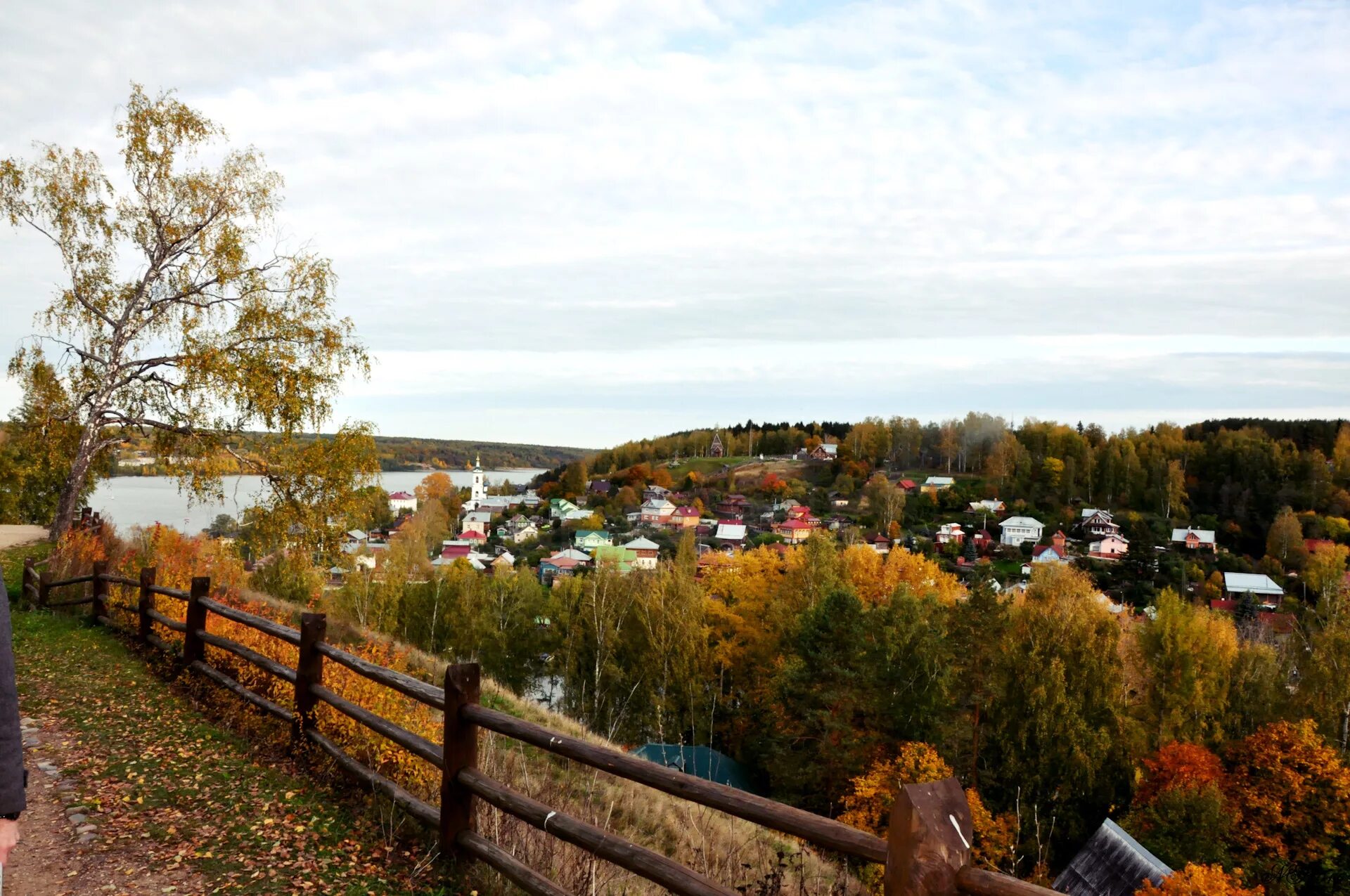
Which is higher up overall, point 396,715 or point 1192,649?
point 396,715

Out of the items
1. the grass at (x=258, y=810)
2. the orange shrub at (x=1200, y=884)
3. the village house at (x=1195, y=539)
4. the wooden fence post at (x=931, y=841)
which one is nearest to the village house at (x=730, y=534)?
the village house at (x=1195, y=539)

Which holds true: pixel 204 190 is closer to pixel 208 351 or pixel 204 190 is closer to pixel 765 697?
pixel 208 351

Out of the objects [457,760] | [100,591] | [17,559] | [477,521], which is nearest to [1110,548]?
Answer: [477,521]

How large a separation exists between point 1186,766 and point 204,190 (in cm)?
3142

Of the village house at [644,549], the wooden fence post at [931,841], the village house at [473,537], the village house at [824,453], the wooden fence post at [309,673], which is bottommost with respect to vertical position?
the village house at [473,537]

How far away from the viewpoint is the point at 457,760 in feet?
15.4

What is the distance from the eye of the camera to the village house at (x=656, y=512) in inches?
4161

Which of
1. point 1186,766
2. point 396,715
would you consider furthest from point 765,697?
point 396,715

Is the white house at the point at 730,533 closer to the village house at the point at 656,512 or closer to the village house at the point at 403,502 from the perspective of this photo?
the village house at the point at 656,512

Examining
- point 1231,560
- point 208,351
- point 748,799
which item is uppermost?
point 208,351

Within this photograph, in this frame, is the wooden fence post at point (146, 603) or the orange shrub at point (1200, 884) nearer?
the wooden fence post at point (146, 603)

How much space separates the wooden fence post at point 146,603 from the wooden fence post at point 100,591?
2.10 meters

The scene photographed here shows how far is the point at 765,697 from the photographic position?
31.0m

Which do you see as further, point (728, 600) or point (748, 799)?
point (728, 600)
